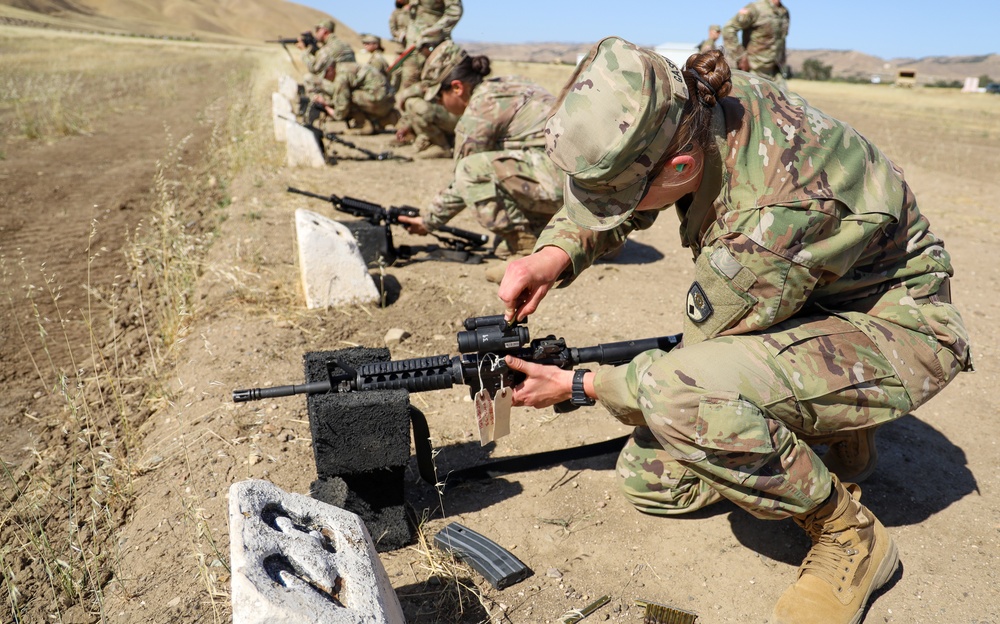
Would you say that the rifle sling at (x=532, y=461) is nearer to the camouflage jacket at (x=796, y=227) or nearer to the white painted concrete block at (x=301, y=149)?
the camouflage jacket at (x=796, y=227)

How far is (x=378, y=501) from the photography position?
8.55 feet

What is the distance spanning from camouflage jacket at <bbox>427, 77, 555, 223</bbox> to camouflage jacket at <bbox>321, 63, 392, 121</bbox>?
6939 millimetres

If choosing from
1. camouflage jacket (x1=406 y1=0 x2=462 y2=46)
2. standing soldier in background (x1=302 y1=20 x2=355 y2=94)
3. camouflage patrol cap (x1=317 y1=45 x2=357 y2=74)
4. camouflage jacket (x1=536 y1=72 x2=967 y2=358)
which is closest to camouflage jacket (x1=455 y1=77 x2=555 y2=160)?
camouflage jacket (x1=536 y1=72 x2=967 y2=358)

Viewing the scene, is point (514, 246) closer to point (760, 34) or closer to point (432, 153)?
point (432, 153)

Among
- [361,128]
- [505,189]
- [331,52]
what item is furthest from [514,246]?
[331,52]

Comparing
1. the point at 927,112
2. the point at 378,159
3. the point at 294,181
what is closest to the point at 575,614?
the point at 294,181

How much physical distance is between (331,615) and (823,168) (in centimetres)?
195

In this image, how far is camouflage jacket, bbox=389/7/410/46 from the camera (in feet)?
41.6

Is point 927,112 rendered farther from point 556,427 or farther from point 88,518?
point 88,518

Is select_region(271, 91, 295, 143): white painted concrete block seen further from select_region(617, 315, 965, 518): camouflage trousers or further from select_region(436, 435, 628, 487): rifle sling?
select_region(617, 315, 965, 518): camouflage trousers

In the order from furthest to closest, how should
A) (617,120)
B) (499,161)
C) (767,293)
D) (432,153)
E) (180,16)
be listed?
(180,16)
(432,153)
(499,161)
(767,293)
(617,120)

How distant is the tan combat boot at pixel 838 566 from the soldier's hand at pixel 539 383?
90cm

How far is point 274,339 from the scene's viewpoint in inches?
162

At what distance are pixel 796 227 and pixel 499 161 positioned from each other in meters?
3.22
